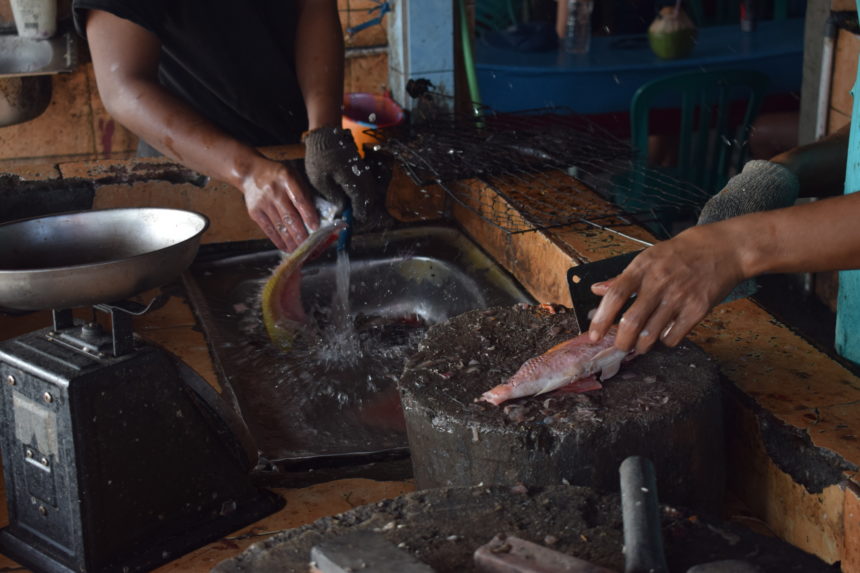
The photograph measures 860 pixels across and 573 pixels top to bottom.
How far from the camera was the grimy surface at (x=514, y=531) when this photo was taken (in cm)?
143

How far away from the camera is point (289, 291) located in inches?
121

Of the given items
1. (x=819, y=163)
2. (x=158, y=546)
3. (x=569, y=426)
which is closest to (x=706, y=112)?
(x=819, y=163)

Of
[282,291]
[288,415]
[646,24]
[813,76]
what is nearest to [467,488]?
[288,415]

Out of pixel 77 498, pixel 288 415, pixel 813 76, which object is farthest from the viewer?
pixel 813 76

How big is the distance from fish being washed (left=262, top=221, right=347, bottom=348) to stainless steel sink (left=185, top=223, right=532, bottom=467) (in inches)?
2.7

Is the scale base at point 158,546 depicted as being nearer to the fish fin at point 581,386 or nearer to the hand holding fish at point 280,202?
the fish fin at point 581,386

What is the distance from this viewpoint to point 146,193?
3.53 metres

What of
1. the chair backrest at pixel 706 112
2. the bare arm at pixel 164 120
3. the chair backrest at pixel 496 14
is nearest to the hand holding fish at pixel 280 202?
the bare arm at pixel 164 120

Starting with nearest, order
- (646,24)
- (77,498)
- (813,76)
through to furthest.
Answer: (77,498)
(813,76)
(646,24)

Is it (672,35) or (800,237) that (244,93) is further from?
(672,35)

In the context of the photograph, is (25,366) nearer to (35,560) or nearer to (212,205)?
(35,560)

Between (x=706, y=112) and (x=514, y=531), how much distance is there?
493 centimetres

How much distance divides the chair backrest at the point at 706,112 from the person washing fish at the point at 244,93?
96.8 inches

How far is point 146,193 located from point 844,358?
248cm
